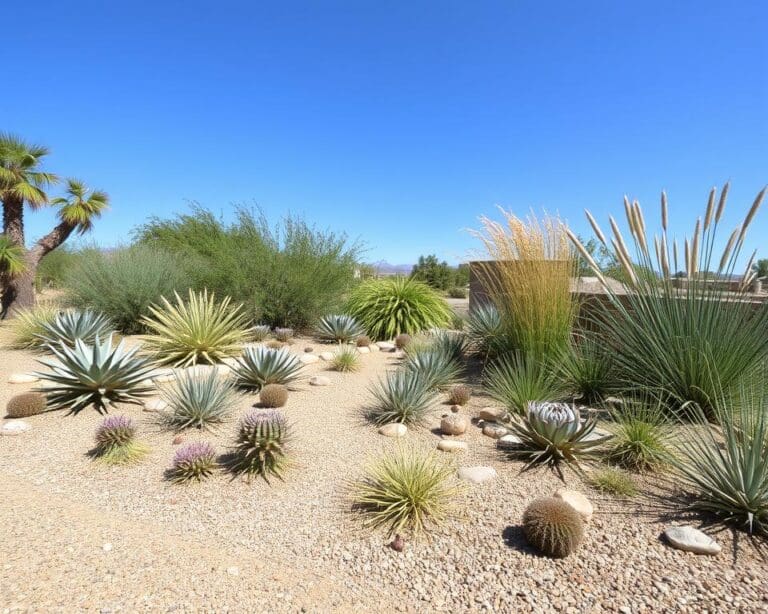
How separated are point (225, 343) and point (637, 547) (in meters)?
6.62

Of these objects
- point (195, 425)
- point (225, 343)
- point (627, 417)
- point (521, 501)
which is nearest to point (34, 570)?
point (195, 425)

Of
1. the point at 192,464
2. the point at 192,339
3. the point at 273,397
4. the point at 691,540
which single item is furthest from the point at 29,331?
the point at 691,540

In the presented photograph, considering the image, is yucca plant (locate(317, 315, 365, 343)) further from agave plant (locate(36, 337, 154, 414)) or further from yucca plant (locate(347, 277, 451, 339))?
agave plant (locate(36, 337, 154, 414))

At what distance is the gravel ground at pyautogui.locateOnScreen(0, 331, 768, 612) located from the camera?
6.91ft

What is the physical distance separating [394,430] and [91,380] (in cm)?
358

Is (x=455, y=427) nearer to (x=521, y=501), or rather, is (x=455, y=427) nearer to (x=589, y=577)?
(x=521, y=501)

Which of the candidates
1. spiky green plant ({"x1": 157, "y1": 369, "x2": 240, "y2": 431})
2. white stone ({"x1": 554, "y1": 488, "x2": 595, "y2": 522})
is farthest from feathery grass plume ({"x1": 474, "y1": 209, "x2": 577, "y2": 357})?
spiky green plant ({"x1": 157, "y1": 369, "x2": 240, "y2": 431})

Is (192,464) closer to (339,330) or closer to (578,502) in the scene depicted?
Answer: (578,502)

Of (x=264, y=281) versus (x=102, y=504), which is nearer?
(x=102, y=504)

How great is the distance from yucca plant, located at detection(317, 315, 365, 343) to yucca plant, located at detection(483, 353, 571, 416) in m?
4.62

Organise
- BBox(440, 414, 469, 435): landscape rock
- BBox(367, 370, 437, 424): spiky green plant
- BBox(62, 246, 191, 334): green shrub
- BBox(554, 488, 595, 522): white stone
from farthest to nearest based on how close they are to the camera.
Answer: BBox(62, 246, 191, 334): green shrub
BBox(367, 370, 437, 424): spiky green plant
BBox(440, 414, 469, 435): landscape rock
BBox(554, 488, 595, 522): white stone

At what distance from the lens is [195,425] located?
172 inches

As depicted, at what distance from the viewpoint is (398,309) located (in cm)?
1024

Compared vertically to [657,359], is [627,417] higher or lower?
A: lower
